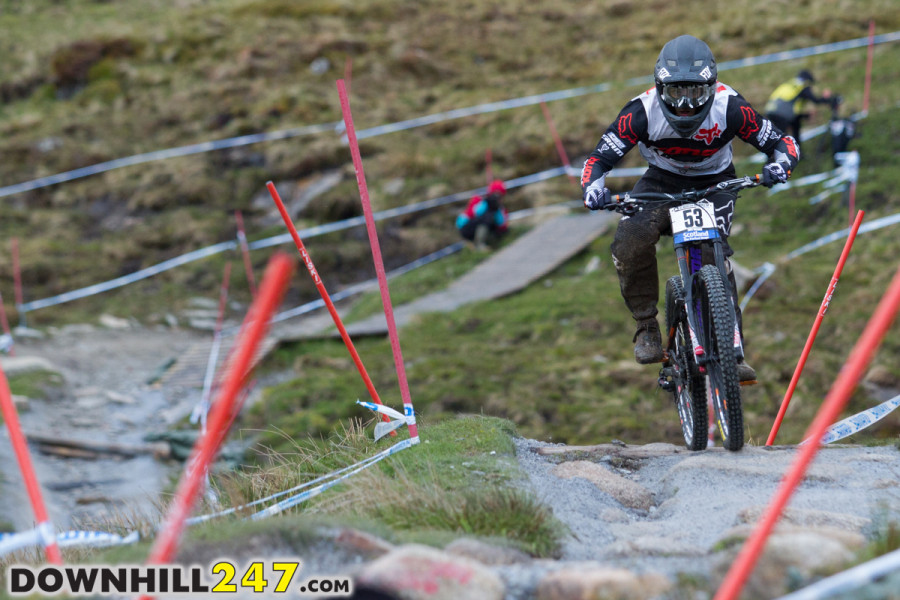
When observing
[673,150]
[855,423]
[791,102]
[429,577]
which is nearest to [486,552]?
[429,577]

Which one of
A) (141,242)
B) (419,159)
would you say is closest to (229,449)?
(141,242)

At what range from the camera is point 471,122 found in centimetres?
2220

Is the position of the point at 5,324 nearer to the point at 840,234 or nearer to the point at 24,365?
the point at 24,365

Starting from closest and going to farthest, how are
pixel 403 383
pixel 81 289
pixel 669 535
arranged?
pixel 669 535 → pixel 403 383 → pixel 81 289

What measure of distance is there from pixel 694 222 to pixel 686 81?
2.69 ft

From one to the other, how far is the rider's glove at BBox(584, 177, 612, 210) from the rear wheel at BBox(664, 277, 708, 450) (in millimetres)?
760

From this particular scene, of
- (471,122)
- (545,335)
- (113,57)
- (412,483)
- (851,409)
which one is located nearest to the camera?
(412,483)

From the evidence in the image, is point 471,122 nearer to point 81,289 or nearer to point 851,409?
point 81,289

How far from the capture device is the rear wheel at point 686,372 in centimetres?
545

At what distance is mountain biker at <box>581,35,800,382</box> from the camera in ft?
16.9

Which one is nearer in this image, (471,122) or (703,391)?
(703,391)

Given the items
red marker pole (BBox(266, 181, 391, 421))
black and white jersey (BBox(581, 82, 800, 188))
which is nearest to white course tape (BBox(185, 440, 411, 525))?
red marker pole (BBox(266, 181, 391, 421))

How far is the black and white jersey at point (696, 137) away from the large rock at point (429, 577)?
3124mm

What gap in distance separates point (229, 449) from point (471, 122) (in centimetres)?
1385
